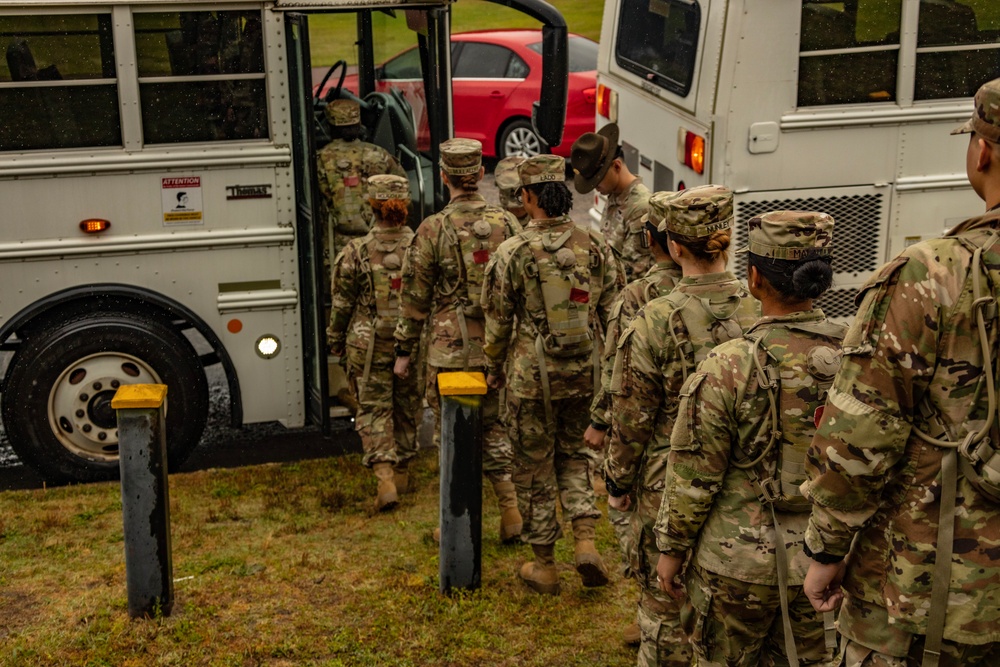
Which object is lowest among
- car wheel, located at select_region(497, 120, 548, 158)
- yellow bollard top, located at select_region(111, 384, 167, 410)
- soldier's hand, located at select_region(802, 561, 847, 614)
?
car wheel, located at select_region(497, 120, 548, 158)

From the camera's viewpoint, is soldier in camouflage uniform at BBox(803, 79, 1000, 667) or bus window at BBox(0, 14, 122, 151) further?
bus window at BBox(0, 14, 122, 151)

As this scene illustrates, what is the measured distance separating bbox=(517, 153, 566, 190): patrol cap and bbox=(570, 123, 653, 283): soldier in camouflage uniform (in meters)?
1.03

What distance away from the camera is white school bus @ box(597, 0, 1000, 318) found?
6.89 meters

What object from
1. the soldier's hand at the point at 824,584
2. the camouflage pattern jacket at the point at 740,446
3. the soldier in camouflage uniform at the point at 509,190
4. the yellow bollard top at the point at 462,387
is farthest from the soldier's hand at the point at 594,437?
the soldier in camouflage uniform at the point at 509,190

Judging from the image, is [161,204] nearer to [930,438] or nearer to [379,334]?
[379,334]

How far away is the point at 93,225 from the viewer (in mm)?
6723

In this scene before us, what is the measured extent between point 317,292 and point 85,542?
186 cm

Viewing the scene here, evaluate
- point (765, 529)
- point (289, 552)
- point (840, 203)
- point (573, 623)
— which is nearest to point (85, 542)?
point (289, 552)

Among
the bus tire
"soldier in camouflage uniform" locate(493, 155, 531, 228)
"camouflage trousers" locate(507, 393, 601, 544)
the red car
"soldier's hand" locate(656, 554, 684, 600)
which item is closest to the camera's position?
"soldier's hand" locate(656, 554, 684, 600)

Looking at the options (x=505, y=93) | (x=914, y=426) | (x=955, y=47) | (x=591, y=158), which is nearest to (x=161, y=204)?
(x=591, y=158)

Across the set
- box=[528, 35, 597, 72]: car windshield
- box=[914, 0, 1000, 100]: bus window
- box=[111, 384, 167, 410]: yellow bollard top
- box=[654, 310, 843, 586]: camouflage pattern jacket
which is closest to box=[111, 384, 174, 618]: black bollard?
box=[111, 384, 167, 410]: yellow bollard top

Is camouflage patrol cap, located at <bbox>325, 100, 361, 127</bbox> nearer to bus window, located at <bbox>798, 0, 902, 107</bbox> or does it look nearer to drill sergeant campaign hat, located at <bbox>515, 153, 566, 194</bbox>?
drill sergeant campaign hat, located at <bbox>515, 153, 566, 194</bbox>

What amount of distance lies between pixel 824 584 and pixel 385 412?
161 inches

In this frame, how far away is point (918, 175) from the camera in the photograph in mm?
7219
